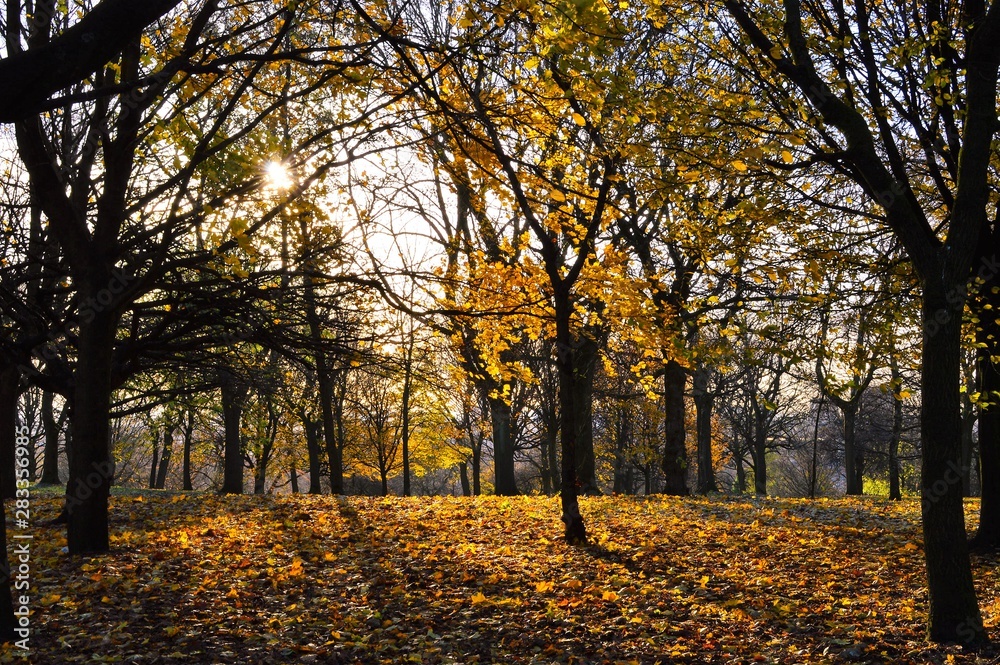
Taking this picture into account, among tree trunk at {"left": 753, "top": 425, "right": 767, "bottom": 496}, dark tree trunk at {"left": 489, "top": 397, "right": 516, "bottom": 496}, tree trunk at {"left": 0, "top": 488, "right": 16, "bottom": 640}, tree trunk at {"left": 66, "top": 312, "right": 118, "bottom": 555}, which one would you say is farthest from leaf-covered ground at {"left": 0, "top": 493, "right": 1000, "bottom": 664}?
tree trunk at {"left": 753, "top": 425, "right": 767, "bottom": 496}

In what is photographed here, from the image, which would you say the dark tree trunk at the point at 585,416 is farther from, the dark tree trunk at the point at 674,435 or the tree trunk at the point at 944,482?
the tree trunk at the point at 944,482

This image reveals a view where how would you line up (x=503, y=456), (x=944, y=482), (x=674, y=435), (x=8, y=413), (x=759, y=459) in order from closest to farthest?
(x=944, y=482), (x=8, y=413), (x=674, y=435), (x=503, y=456), (x=759, y=459)

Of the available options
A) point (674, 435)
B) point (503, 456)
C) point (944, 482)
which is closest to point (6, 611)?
point (944, 482)

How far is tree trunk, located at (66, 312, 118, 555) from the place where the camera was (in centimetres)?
730

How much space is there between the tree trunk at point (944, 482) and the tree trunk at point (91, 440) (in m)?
7.62

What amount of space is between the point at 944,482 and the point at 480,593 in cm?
391

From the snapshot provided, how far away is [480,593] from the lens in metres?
6.44

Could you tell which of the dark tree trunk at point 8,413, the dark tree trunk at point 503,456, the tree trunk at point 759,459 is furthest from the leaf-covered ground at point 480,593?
the tree trunk at point 759,459

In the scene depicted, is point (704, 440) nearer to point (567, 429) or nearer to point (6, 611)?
point (567, 429)

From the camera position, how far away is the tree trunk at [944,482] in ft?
17.0

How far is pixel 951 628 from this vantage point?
5.16 m

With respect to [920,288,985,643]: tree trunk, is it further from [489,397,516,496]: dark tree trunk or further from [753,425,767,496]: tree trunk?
[753,425,767,496]: tree trunk

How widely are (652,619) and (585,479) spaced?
42.5 feet

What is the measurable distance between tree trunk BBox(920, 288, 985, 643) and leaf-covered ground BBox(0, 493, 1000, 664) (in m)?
0.32
